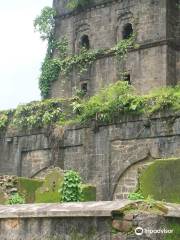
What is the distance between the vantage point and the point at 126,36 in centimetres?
2698

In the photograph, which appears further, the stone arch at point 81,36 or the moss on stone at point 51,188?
the stone arch at point 81,36

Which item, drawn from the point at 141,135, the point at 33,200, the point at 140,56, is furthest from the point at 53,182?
the point at 140,56

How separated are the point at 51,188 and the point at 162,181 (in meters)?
3.55

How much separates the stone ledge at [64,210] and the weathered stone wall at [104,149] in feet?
34.9

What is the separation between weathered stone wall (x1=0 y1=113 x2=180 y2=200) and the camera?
1803 centimetres

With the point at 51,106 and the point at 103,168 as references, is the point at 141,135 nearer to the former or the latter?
the point at 103,168

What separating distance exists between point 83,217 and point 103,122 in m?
13.3

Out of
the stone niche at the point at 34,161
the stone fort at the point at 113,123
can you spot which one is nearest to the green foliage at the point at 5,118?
the stone fort at the point at 113,123

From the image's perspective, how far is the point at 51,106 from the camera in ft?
72.3

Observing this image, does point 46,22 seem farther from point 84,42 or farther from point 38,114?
point 38,114

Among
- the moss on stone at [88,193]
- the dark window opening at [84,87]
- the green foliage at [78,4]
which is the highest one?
the green foliage at [78,4]

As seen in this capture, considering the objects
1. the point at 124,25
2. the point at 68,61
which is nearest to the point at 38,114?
the point at 68,61

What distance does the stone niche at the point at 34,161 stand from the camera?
21.7 meters

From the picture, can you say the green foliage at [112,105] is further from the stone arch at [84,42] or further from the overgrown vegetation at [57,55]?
the stone arch at [84,42]
